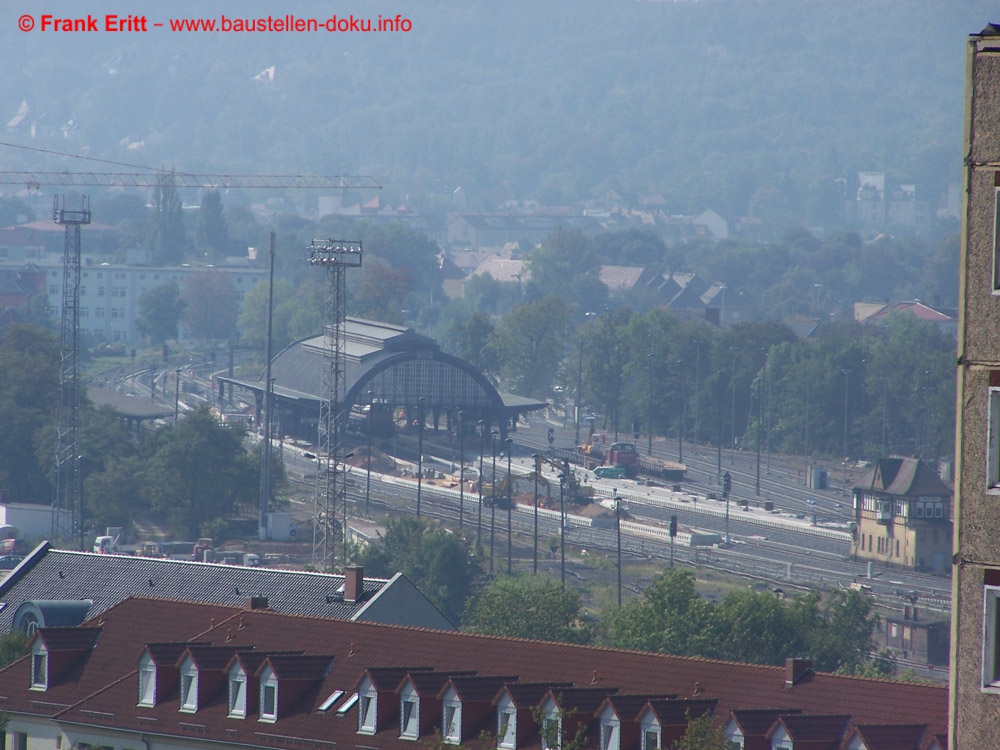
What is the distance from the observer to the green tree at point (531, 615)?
45.9 m

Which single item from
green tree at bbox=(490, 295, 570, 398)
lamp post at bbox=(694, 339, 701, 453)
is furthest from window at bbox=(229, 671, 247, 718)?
green tree at bbox=(490, 295, 570, 398)

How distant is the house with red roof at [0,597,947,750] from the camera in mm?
21312

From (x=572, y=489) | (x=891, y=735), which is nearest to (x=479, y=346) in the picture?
(x=572, y=489)

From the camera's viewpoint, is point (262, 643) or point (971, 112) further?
point (262, 643)

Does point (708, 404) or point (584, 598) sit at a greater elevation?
point (708, 404)

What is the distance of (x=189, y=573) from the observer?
3691 cm

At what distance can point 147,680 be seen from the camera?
25.4 meters

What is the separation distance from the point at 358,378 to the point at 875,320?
77.3m

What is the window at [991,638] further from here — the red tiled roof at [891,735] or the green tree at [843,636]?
the green tree at [843,636]

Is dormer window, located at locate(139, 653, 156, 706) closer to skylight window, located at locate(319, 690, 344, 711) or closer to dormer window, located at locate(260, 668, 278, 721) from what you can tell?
dormer window, located at locate(260, 668, 278, 721)

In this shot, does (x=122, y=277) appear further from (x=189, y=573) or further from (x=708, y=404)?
(x=189, y=573)

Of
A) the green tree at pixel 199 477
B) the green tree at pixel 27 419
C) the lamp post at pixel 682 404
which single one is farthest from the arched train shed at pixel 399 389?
the green tree at pixel 199 477

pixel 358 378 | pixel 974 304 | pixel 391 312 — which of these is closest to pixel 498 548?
pixel 358 378

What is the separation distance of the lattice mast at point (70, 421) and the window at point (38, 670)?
4260 centimetres
